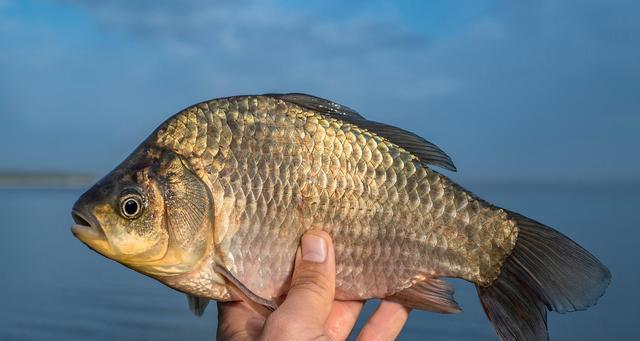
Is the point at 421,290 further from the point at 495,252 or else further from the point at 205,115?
the point at 205,115

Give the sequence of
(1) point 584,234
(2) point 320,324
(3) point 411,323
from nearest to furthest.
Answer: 1. (2) point 320,324
2. (3) point 411,323
3. (1) point 584,234

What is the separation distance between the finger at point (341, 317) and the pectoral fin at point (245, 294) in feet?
2.32

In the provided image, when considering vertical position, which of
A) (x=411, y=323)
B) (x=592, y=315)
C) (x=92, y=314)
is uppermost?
(x=592, y=315)

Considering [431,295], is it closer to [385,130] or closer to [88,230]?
[385,130]

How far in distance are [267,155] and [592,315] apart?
12.0 metres

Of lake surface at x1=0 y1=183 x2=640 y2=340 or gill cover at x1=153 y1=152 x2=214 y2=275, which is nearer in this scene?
gill cover at x1=153 y1=152 x2=214 y2=275

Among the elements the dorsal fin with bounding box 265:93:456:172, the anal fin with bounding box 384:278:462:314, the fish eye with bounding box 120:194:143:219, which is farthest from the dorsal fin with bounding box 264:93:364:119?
the anal fin with bounding box 384:278:462:314

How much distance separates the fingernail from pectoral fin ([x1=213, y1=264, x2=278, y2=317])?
37 cm

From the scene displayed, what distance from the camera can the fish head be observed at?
3352 mm

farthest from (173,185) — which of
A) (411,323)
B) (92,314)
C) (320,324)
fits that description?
(92,314)

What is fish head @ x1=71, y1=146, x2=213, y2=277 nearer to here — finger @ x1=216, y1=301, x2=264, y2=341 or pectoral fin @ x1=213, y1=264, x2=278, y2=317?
pectoral fin @ x1=213, y1=264, x2=278, y2=317

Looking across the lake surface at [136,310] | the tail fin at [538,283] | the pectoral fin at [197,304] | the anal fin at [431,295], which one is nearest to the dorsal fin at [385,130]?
the tail fin at [538,283]

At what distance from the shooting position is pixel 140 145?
11.9 feet

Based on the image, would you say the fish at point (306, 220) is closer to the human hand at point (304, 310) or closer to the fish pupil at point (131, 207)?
the fish pupil at point (131, 207)
